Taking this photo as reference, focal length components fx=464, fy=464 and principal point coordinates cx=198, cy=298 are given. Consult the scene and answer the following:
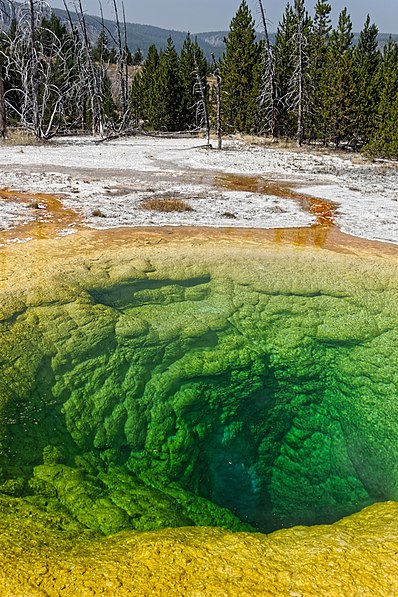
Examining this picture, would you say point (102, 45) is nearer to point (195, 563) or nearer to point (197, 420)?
point (197, 420)

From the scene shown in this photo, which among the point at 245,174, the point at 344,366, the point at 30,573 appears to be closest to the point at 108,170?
the point at 245,174

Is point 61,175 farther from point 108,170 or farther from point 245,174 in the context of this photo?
point 245,174

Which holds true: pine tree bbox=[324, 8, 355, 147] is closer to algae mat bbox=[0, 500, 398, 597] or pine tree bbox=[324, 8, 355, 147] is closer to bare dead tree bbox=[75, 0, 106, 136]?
bare dead tree bbox=[75, 0, 106, 136]

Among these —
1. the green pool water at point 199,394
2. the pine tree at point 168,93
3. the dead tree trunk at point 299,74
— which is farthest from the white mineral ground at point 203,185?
the pine tree at point 168,93

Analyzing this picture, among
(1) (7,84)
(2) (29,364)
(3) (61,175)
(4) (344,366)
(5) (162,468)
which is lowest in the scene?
(5) (162,468)

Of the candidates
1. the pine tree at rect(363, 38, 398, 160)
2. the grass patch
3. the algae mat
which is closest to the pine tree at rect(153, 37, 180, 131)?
the pine tree at rect(363, 38, 398, 160)
